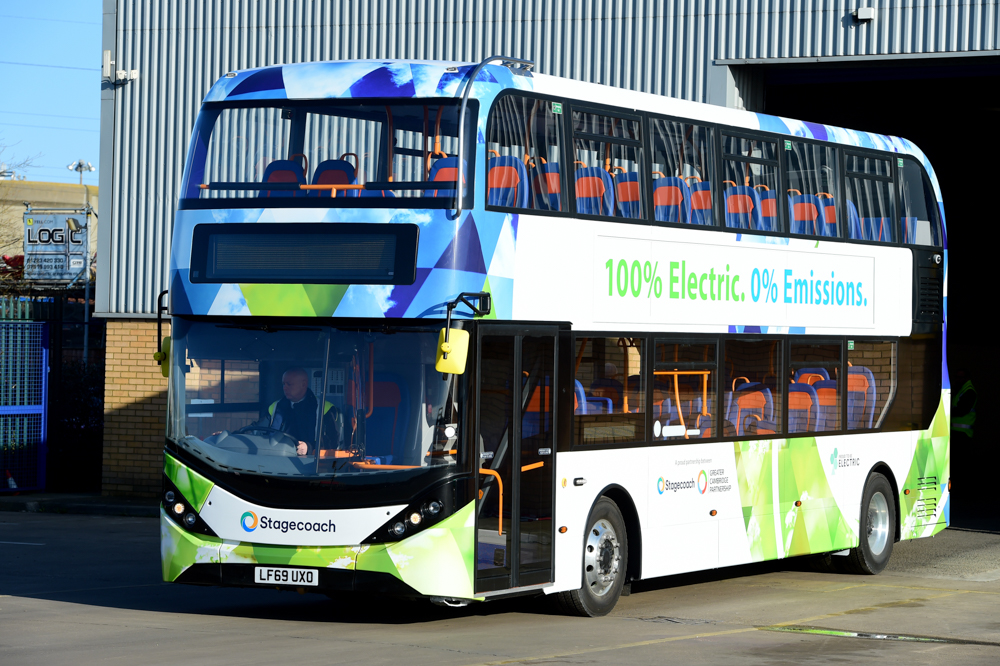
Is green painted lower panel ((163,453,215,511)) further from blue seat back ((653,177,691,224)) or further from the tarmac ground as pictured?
blue seat back ((653,177,691,224))

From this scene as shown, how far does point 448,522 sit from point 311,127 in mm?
2982

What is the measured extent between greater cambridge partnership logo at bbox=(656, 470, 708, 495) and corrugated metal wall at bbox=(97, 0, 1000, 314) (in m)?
7.12

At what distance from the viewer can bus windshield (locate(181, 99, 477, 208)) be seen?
10180 mm

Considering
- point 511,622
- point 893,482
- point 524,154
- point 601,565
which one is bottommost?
point 511,622

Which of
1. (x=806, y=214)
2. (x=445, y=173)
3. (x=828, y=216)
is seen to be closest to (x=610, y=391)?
(x=445, y=173)

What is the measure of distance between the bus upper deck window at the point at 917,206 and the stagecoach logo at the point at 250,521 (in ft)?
25.9

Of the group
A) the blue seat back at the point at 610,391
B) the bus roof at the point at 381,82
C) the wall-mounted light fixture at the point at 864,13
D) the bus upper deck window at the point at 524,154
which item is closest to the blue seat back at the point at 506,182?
the bus upper deck window at the point at 524,154

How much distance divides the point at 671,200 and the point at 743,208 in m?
1.07

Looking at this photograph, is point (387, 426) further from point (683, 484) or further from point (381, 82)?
point (683, 484)

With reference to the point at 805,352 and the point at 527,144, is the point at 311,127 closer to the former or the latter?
the point at 527,144

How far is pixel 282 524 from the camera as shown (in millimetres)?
9992

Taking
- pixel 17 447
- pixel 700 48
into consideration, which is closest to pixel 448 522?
pixel 700 48

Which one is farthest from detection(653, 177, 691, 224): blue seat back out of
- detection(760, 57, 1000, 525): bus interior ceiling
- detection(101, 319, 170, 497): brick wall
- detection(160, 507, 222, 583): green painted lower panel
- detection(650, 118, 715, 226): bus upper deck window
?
detection(101, 319, 170, 497): brick wall

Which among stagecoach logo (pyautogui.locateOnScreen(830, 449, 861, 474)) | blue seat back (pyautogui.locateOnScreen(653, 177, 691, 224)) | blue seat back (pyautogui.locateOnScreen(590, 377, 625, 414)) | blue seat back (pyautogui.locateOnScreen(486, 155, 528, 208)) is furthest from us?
stagecoach logo (pyautogui.locateOnScreen(830, 449, 861, 474))
